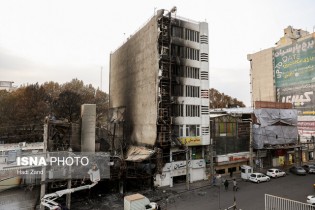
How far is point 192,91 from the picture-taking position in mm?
39125

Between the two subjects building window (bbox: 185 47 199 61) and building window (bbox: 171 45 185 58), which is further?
building window (bbox: 185 47 199 61)

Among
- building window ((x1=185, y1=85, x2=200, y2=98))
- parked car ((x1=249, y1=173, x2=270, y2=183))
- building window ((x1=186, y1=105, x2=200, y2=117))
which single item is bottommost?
parked car ((x1=249, y1=173, x2=270, y2=183))

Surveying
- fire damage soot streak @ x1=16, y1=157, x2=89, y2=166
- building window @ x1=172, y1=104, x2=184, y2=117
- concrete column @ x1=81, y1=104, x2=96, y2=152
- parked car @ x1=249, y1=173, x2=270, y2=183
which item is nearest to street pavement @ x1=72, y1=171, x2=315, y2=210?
parked car @ x1=249, y1=173, x2=270, y2=183

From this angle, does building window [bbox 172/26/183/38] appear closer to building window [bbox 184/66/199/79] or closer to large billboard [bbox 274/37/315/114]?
building window [bbox 184/66/199/79]

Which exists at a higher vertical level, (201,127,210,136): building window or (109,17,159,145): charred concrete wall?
(109,17,159,145): charred concrete wall

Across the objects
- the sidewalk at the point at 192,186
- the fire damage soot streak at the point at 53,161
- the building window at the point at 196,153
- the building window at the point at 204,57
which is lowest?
the sidewalk at the point at 192,186

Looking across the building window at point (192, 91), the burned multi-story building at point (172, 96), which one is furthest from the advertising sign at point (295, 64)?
the building window at point (192, 91)

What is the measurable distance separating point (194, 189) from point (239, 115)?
723 inches

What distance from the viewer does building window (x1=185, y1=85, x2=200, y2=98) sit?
38688 millimetres

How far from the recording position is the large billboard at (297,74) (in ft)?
199

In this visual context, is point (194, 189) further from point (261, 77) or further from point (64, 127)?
point (261, 77)

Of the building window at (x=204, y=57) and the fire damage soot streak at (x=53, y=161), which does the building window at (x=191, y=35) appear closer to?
the building window at (x=204, y=57)

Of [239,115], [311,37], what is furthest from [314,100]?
[239,115]

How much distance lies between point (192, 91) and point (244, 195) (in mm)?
17024
